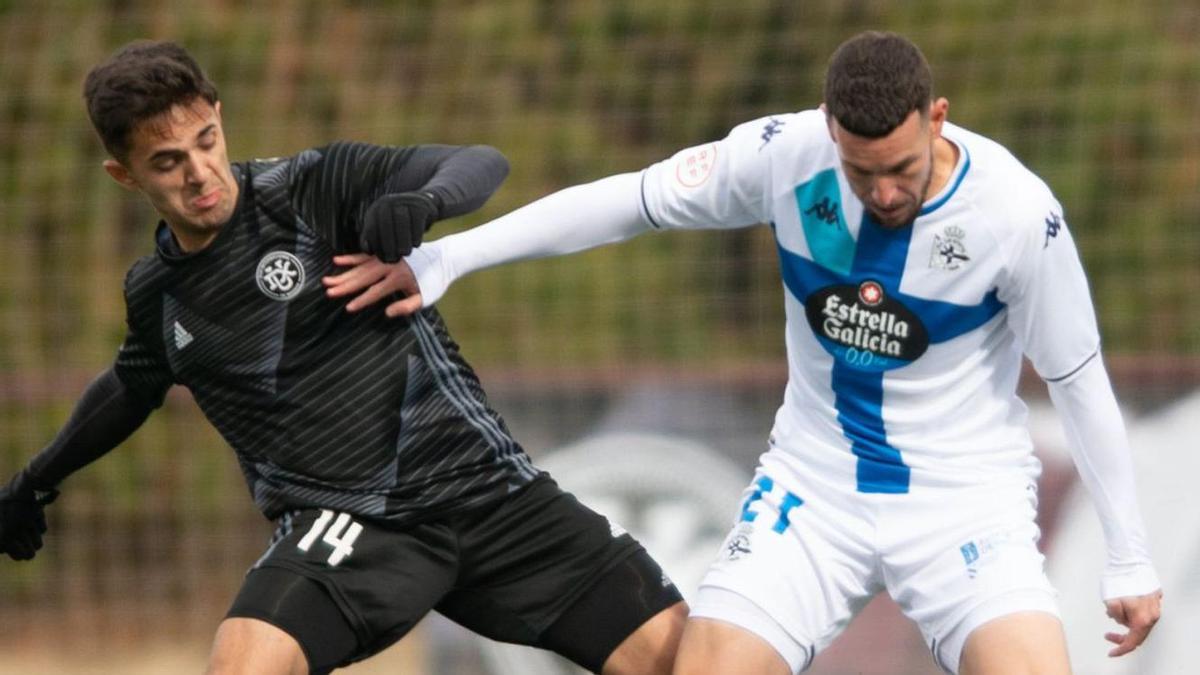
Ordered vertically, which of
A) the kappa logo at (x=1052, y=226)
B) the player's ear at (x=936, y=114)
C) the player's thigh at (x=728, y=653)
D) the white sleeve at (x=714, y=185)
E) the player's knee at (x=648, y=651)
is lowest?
the player's knee at (x=648, y=651)

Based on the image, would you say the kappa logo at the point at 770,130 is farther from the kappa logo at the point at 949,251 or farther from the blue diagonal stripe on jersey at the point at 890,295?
the kappa logo at the point at 949,251

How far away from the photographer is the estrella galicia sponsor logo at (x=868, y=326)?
414 centimetres

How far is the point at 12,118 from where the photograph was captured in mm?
7926

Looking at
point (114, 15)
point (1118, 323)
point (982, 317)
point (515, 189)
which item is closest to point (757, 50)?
point (515, 189)

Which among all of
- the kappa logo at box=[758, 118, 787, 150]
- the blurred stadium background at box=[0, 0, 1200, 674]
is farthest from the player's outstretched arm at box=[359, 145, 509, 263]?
the blurred stadium background at box=[0, 0, 1200, 674]

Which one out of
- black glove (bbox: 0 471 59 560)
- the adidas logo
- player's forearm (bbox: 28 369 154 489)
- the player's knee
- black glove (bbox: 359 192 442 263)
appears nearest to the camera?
black glove (bbox: 359 192 442 263)

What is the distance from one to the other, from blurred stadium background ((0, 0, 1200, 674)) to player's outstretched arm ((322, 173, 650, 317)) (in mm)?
2366

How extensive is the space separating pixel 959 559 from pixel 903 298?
0.57 metres

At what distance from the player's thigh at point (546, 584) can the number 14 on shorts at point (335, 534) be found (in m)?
0.26

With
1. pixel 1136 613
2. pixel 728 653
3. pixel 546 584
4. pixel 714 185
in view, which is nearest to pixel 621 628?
pixel 546 584

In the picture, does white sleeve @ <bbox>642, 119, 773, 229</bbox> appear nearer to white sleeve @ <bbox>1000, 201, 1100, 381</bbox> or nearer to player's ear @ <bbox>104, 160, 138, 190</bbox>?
white sleeve @ <bbox>1000, 201, 1100, 381</bbox>

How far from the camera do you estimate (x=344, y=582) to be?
4.16 meters

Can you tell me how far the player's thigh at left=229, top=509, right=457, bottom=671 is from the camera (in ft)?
13.4

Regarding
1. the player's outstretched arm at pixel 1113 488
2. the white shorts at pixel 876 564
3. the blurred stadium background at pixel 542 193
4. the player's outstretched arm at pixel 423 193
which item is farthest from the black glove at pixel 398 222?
the blurred stadium background at pixel 542 193
